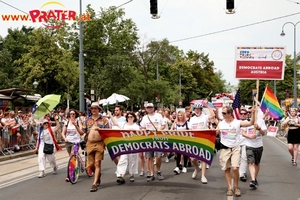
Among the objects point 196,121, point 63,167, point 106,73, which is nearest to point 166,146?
point 196,121

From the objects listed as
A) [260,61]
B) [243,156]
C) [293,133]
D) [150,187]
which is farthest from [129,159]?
[293,133]

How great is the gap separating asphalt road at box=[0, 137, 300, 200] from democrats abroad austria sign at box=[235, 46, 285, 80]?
2.84 meters

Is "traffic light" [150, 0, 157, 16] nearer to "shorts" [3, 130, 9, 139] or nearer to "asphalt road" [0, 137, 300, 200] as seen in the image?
"asphalt road" [0, 137, 300, 200]

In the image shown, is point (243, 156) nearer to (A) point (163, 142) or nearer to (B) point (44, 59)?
(A) point (163, 142)

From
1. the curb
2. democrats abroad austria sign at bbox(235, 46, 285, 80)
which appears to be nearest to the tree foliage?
the curb

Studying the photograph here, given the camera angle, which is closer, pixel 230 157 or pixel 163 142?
pixel 230 157

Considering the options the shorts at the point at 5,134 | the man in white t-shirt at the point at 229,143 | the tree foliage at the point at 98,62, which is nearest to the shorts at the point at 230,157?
the man in white t-shirt at the point at 229,143

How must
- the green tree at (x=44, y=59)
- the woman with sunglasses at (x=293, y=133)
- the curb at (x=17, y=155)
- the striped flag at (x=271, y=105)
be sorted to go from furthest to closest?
the green tree at (x=44, y=59)
the curb at (x=17, y=155)
the woman with sunglasses at (x=293, y=133)
the striped flag at (x=271, y=105)

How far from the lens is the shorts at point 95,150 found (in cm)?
956

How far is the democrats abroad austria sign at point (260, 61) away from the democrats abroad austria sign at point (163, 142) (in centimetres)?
486

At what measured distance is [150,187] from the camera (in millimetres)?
9602

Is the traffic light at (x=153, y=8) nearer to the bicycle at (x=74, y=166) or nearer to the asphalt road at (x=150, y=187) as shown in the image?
the asphalt road at (x=150, y=187)

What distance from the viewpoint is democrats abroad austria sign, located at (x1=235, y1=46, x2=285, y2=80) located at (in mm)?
13555

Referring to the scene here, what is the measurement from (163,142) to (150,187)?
3.27ft
